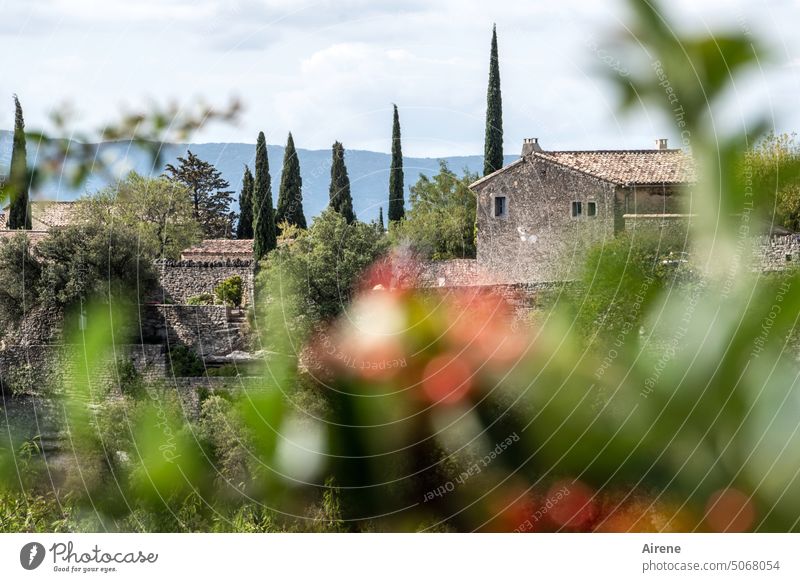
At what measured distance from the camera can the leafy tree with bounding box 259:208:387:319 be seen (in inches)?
395

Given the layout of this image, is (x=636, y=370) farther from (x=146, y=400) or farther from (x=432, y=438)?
(x=146, y=400)

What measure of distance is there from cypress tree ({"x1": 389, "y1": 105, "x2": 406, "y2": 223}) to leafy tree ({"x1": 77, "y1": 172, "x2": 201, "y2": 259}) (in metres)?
1.81

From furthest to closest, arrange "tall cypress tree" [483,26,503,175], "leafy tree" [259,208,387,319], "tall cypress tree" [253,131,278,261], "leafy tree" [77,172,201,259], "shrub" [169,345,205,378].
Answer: "tall cypress tree" [253,131,278,261]
"leafy tree" [77,172,201,259]
"shrub" [169,345,205,378]
"leafy tree" [259,208,387,319]
"tall cypress tree" [483,26,503,175]

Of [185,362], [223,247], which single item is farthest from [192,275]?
[185,362]

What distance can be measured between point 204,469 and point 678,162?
4.79m

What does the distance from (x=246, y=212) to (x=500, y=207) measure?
2.45 meters

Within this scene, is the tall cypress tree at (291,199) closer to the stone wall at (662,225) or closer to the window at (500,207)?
the window at (500,207)

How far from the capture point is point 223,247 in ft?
43.8

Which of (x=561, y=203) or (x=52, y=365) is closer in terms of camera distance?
(x=52, y=365)

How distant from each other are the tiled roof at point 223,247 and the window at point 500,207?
2380 mm

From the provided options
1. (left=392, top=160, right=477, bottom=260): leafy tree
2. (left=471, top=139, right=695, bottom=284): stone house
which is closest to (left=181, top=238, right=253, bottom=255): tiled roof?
(left=392, top=160, right=477, bottom=260): leafy tree

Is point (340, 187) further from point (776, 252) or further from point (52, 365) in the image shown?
point (52, 365)

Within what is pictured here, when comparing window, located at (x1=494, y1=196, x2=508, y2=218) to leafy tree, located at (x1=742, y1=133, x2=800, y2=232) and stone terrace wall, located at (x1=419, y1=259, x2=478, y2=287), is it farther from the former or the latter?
leafy tree, located at (x1=742, y1=133, x2=800, y2=232)
